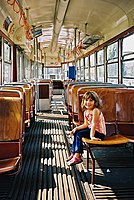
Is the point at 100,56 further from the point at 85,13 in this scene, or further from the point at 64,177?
the point at 64,177

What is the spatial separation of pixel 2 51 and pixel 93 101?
427 centimetres

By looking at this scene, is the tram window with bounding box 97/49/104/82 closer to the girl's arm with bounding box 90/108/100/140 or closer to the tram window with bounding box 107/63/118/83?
the tram window with bounding box 107/63/118/83

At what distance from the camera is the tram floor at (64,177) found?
2.66 m

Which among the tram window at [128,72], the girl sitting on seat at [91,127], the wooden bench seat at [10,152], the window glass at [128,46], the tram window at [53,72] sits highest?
the tram window at [53,72]

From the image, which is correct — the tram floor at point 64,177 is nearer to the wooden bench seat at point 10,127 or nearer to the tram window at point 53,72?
the wooden bench seat at point 10,127

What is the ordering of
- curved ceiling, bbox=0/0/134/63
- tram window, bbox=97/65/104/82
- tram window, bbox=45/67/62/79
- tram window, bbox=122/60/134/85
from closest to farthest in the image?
1. tram window, bbox=122/60/134/85
2. curved ceiling, bbox=0/0/134/63
3. tram window, bbox=97/65/104/82
4. tram window, bbox=45/67/62/79

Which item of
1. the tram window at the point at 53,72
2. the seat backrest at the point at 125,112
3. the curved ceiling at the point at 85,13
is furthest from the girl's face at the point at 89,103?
the tram window at the point at 53,72

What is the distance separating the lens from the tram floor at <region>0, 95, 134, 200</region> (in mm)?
2662

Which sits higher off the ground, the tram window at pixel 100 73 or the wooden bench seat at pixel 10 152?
the tram window at pixel 100 73

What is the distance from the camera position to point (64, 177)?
3.10m

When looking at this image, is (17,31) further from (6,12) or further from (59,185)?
(59,185)

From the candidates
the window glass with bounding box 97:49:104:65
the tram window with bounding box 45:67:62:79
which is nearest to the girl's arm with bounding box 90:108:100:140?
the window glass with bounding box 97:49:104:65

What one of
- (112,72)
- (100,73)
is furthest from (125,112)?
(100,73)

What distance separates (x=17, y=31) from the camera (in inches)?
334
